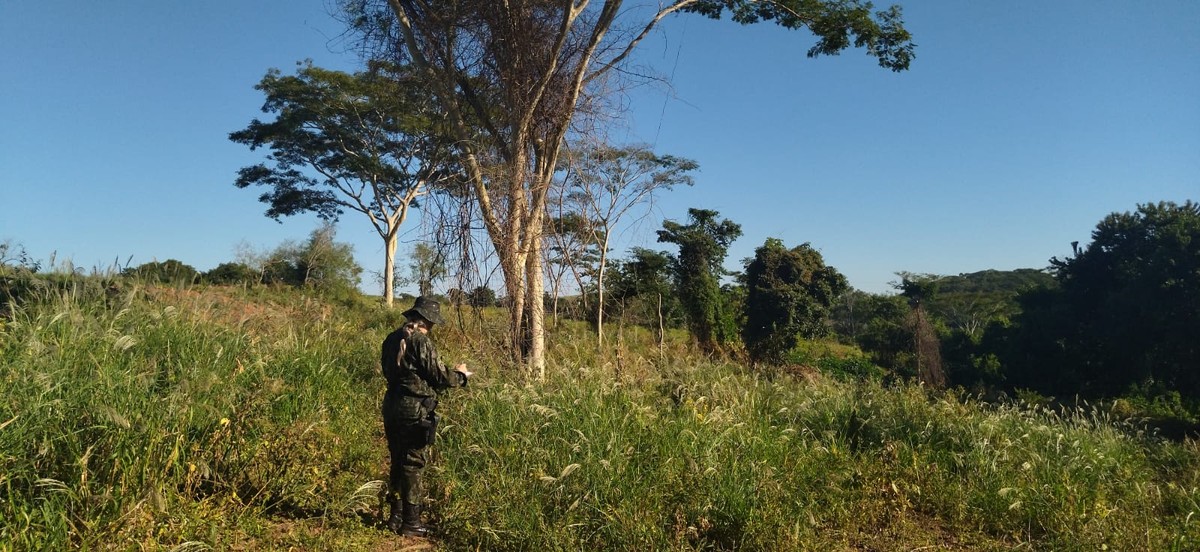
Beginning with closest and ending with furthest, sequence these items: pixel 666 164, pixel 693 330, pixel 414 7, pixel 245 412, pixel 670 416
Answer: pixel 245 412
pixel 670 416
pixel 414 7
pixel 666 164
pixel 693 330

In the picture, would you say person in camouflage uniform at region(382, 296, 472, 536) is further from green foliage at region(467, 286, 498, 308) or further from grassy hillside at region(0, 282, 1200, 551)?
green foliage at region(467, 286, 498, 308)

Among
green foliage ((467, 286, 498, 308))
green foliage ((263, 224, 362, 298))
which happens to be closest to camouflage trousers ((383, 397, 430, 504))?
green foliage ((467, 286, 498, 308))

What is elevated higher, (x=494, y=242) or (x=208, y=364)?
(x=494, y=242)

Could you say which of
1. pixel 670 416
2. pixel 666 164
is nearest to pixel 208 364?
pixel 670 416

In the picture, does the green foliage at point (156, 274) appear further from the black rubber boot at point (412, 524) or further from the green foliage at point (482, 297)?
the black rubber boot at point (412, 524)

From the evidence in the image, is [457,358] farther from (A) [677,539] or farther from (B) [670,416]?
(A) [677,539]

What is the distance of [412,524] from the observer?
12.4ft

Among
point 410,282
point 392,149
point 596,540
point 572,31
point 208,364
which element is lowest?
point 596,540

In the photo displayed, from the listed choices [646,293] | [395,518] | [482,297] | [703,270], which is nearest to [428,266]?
[482,297]

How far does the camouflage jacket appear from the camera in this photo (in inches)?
158

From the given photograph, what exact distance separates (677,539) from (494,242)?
400cm

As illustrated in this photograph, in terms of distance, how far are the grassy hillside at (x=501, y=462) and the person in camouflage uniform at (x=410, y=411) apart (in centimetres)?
18

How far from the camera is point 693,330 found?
66.3 ft

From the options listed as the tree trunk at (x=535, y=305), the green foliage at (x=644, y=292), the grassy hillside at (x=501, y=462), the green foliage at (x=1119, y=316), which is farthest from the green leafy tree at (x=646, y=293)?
the green foliage at (x=1119, y=316)
